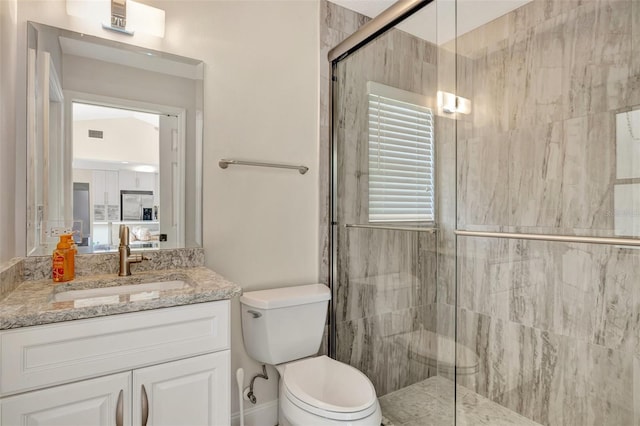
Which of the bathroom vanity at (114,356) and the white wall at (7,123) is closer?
the bathroom vanity at (114,356)

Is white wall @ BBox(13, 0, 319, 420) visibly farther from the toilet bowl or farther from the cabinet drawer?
the cabinet drawer

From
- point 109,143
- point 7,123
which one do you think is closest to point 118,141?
point 109,143

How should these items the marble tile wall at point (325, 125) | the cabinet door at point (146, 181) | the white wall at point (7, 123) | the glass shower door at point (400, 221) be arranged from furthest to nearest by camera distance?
the marble tile wall at point (325, 125)
the glass shower door at point (400, 221)
the cabinet door at point (146, 181)
the white wall at point (7, 123)

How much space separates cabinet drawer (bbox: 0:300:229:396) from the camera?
0.92 metres

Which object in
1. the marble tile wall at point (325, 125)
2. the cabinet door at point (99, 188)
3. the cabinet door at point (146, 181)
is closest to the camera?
the cabinet door at point (99, 188)

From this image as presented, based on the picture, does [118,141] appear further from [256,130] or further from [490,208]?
[490,208]

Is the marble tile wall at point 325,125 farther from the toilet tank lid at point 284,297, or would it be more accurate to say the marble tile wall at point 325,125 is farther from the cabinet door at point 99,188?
the cabinet door at point 99,188

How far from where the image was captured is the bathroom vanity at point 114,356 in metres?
0.93

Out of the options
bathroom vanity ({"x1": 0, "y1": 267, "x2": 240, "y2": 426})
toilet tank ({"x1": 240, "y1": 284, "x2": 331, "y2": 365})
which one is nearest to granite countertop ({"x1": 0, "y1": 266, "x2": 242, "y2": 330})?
bathroom vanity ({"x1": 0, "y1": 267, "x2": 240, "y2": 426})

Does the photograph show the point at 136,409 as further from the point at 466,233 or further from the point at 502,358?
the point at 502,358

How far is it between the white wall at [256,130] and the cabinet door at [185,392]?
21.3 inches

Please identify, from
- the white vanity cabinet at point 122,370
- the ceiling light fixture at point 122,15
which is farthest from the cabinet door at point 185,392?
the ceiling light fixture at point 122,15

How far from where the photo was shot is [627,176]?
61.6 inches

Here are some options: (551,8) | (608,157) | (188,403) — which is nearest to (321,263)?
(188,403)
